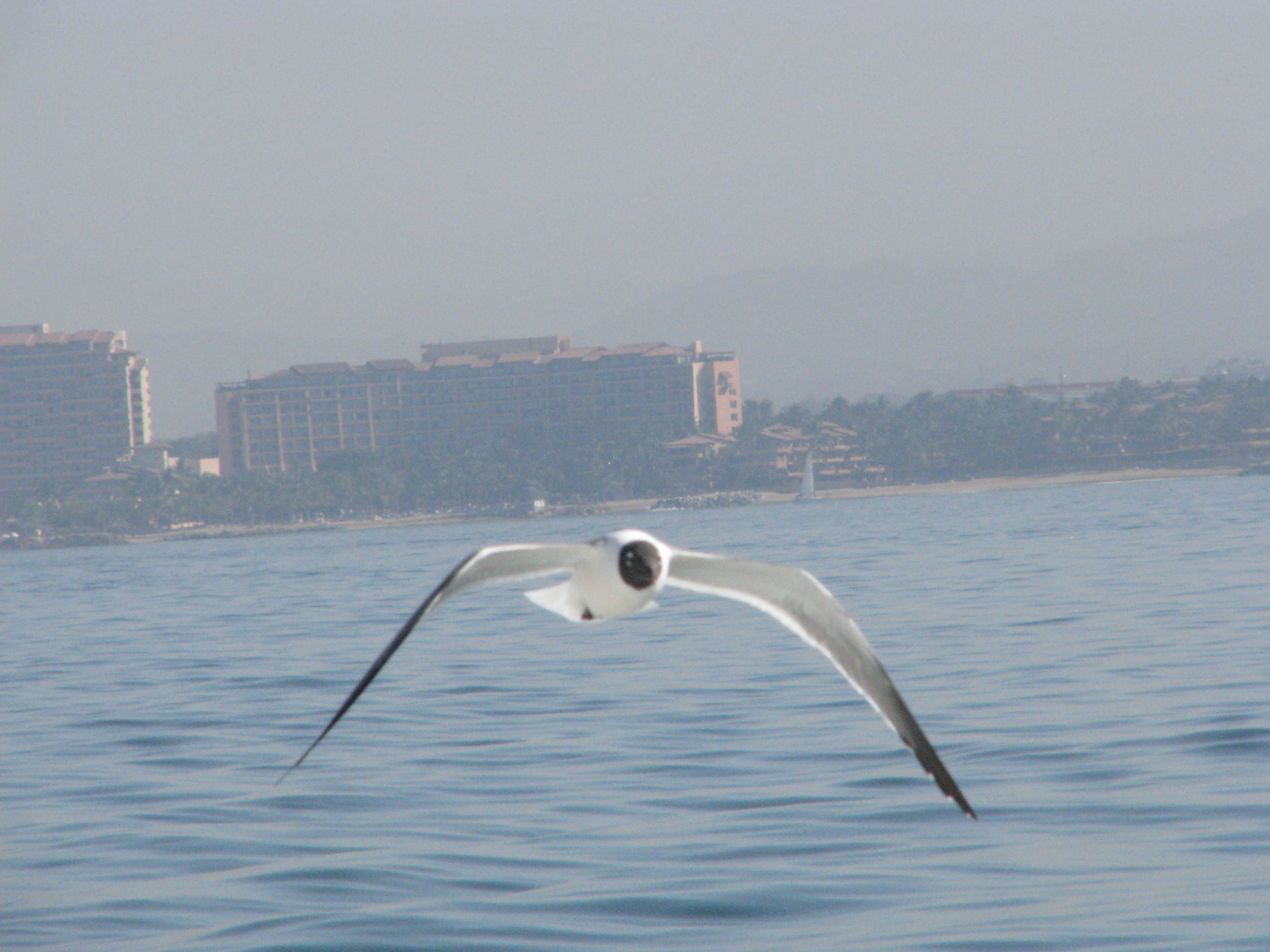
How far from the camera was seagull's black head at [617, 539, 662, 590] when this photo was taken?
6.46 meters

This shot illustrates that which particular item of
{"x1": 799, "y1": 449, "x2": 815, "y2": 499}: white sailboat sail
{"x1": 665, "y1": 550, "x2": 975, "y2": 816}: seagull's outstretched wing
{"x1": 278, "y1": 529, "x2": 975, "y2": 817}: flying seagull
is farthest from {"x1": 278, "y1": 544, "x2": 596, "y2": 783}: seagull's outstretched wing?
{"x1": 799, "y1": 449, "x2": 815, "y2": 499}: white sailboat sail

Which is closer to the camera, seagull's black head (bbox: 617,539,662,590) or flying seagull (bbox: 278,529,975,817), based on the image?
seagull's black head (bbox: 617,539,662,590)

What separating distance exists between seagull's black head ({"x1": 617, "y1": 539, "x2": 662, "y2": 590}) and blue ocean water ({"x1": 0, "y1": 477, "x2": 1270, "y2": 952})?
573cm

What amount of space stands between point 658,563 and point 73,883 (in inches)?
336

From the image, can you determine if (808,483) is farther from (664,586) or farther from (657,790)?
(664,586)

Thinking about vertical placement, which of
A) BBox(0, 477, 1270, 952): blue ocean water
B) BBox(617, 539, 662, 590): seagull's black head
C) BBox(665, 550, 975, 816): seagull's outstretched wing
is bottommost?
BBox(0, 477, 1270, 952): blue ocean water

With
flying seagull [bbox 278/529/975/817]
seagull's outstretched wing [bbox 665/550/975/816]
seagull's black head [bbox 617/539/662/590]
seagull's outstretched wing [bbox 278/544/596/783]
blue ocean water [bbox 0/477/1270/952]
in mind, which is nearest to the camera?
seagull's black head [bbox 617/539/662/590]

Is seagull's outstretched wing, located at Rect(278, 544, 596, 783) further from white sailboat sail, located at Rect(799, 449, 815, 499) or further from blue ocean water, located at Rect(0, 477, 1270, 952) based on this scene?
white sailboat sail, located at Rect(799, 449, 815, 499)

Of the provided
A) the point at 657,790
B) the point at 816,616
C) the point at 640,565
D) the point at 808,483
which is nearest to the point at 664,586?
the point at 816,616

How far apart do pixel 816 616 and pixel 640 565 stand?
1371mm

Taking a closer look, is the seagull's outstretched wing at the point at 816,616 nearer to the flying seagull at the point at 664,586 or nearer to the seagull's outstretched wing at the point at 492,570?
the flying seagull at the point at 664,586

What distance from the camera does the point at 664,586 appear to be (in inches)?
294

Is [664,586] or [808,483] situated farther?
[808,483]

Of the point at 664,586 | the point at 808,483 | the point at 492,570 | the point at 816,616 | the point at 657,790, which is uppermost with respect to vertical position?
the point at 492,570
